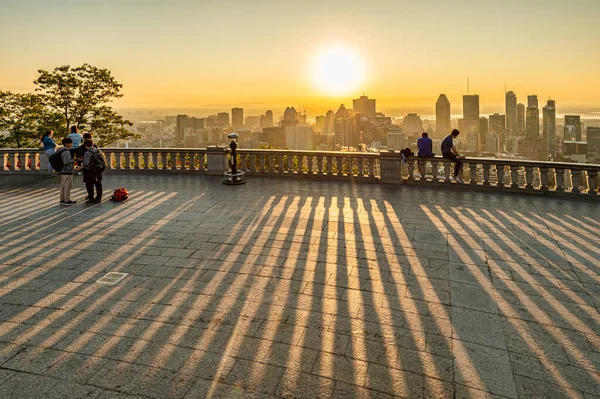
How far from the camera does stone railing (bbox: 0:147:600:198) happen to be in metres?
12.3

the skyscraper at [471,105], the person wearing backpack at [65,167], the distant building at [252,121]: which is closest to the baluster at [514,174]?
the person wearing backpack at [65,167]

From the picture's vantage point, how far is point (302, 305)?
17.4 feet

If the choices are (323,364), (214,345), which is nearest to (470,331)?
(323,364)

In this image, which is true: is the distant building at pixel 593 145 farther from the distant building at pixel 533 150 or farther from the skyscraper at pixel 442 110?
the skyscraper at pixel 442 110

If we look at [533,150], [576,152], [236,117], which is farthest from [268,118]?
[576,152]

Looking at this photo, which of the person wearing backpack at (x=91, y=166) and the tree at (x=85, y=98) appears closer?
the person wearing backpack at (x=91, y=166)

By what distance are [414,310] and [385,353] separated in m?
1.14

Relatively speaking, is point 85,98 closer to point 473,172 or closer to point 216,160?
point 216,160

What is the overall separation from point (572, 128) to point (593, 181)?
762 inches

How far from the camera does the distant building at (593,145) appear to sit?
14359mm

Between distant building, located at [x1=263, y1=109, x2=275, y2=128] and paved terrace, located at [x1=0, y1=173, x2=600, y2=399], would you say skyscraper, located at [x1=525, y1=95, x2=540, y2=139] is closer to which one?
paved terrace, located at [x1=0, y1=173, x2=600, y2=399]

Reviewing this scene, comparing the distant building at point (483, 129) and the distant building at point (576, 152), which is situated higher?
the distant building at point (483, 129)

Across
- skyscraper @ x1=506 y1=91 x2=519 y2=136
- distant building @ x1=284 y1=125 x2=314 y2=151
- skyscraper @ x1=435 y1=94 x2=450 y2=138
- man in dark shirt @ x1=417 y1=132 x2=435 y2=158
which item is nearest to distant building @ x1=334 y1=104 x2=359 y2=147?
distant building @ x1=284 y1=125 x2=314 y2=151

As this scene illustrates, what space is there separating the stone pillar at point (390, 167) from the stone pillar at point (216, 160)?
6679mm
